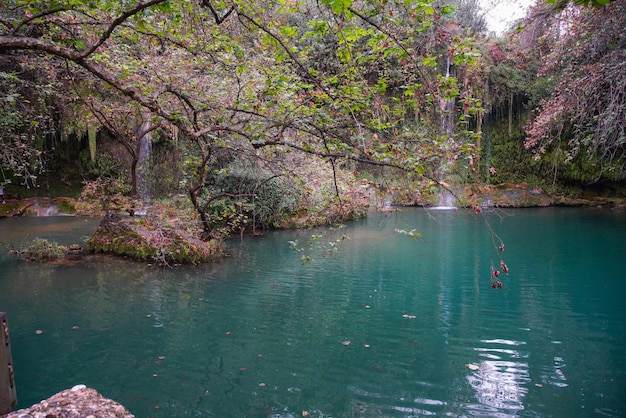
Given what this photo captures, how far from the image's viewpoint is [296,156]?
334 inches

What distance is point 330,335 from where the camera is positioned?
494 cm

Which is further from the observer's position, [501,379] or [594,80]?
[594,80]

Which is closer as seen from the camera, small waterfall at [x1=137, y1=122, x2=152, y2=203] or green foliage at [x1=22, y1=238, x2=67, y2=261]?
green foliage at [x1=22, y1=238, x2=67, y2=261]

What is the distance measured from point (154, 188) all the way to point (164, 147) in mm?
1849

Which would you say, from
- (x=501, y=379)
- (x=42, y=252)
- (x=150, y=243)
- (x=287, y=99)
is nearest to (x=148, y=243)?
(x=150, y=243)

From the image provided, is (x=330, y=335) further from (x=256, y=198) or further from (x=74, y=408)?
(x=256, y=198)

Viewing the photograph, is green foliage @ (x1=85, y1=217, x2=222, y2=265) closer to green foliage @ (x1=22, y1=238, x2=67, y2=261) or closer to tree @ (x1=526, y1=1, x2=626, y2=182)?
green foliage @ (x1=22, y1=238, x2=67, y2=261)

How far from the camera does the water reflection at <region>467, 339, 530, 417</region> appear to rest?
3.47 metres

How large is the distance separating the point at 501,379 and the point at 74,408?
3.51 meters

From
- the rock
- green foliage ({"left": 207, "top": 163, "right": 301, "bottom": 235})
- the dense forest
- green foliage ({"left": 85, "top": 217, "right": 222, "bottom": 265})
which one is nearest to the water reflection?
the dense forest

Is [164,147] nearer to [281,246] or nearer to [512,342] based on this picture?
[281,246]

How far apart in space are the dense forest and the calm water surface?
1129mm

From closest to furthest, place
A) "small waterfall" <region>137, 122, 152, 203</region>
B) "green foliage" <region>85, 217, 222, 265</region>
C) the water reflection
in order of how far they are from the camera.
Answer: the water reflection
"green foliage" <region>85, 217, 222, 265</region>
"small waterfall" <region>137, 122, 152, 203</region>

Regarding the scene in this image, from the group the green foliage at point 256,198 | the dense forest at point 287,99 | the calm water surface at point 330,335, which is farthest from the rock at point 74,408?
the green foliage at point 256,198
